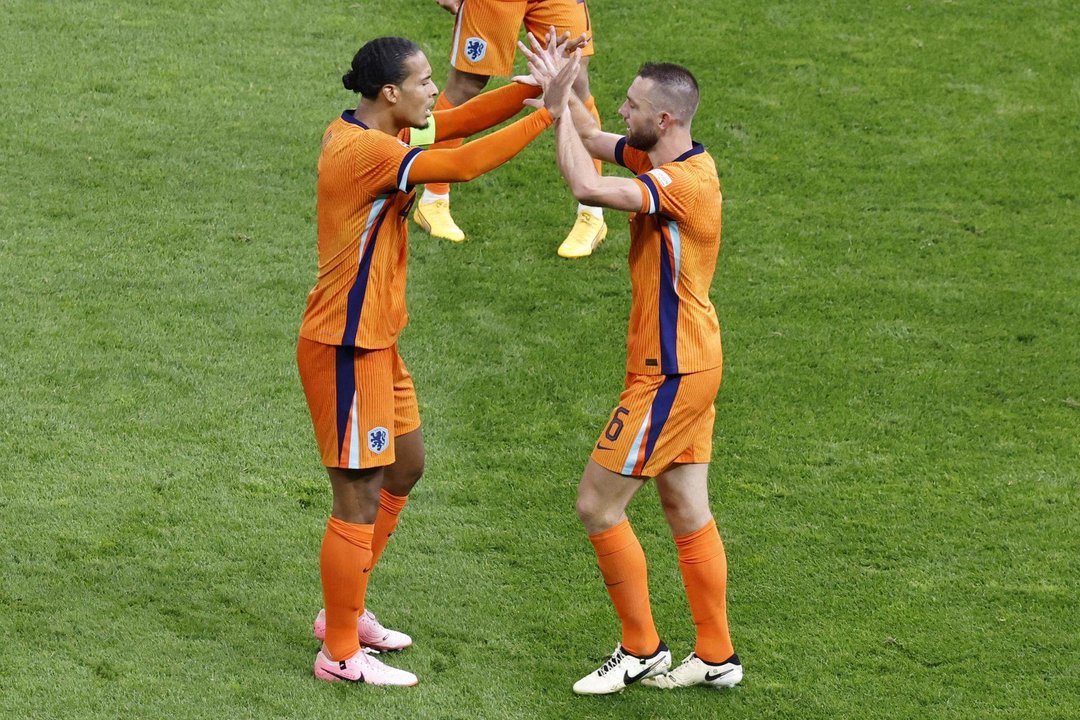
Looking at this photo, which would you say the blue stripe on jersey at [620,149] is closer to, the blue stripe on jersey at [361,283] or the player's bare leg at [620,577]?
the blue stripe on jersey at [361,283]

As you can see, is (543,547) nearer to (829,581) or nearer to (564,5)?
(829,581)

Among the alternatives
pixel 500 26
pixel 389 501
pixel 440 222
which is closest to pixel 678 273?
pixel 389 501

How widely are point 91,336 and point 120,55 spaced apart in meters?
3.19

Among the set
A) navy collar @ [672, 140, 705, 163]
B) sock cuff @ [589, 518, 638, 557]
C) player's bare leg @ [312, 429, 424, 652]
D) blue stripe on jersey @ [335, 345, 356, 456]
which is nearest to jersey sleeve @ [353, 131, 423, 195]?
blue stripe on jersey @ [335, 345, 356, 456]

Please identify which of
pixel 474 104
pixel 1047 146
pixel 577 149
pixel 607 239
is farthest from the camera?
pixel 1047 146

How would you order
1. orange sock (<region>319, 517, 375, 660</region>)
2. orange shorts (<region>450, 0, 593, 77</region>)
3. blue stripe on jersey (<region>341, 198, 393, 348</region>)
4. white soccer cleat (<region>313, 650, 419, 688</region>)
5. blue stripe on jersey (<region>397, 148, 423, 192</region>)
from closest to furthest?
blue stripe on jersey (<region>397, 148, 423, 192</region>)
blue stripe on jersey (<region>341, 198, 393, 348</region>)
orange sock (<region>319, 517, 375, 660</region>)
white soccer cleat (<region>313, 650, 419, 688</region>)
orange shorts (<region>450, 0, 593, 77</region>)

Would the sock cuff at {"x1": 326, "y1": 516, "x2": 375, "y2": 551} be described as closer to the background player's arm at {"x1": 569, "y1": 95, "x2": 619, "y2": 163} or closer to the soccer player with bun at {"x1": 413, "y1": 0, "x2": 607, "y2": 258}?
the background player's arm at {"x1": 569, "y1": 95, "x2": 619, "y2": 163}

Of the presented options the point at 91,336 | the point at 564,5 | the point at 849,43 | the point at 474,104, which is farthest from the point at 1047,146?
the point at 91,336

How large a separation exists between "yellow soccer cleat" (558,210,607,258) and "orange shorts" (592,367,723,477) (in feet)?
10.8

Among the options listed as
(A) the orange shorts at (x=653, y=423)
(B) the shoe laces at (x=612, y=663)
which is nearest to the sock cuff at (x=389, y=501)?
(A) the orange shorts at (x=653, y=423)

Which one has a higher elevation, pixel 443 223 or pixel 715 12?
pixel 715 12

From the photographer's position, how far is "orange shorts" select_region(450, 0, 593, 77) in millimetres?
7848

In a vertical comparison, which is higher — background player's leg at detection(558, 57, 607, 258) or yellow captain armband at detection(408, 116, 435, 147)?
yellow captain armband at detection(408, 116, 435, 147)

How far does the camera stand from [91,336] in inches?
288
